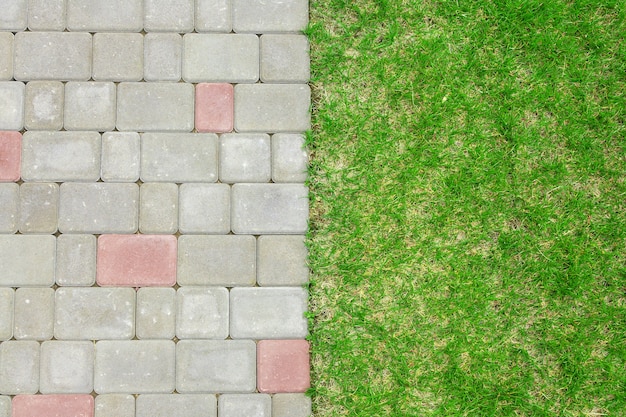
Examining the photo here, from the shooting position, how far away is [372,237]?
106 inches

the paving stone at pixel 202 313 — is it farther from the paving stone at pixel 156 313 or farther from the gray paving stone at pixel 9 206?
the gray paving stone at pixel 9 206

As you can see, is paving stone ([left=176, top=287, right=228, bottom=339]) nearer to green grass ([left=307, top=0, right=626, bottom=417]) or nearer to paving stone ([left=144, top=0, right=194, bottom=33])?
green grass ([left=307, top=0, right=626, bottom=417])

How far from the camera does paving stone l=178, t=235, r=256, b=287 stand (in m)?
2.62

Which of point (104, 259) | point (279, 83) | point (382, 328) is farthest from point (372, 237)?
point (104, 259)

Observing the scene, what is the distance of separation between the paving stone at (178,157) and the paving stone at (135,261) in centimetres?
29

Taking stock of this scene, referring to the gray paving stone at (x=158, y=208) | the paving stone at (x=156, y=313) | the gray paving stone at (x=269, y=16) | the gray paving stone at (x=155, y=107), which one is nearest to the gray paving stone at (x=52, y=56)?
the gray paving stone at (x=155, y=107)

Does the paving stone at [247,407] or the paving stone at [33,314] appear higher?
the paving stone at [33,314]

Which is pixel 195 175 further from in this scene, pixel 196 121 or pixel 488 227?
pixel 488 227

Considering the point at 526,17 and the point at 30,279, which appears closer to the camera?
the point at 30,279

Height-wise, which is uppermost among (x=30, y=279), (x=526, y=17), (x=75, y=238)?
(x=526, y=17)

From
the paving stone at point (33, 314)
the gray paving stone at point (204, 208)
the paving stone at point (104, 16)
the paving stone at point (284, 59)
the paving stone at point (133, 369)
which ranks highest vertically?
the paving stone at point (104, 16)

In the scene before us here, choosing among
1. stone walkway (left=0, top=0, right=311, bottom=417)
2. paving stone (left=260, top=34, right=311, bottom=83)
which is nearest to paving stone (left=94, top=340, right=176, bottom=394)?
stone walkway (left=0, top=0, right=311, bottom=417)

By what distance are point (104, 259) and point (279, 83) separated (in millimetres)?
1138

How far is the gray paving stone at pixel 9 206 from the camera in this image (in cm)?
262
